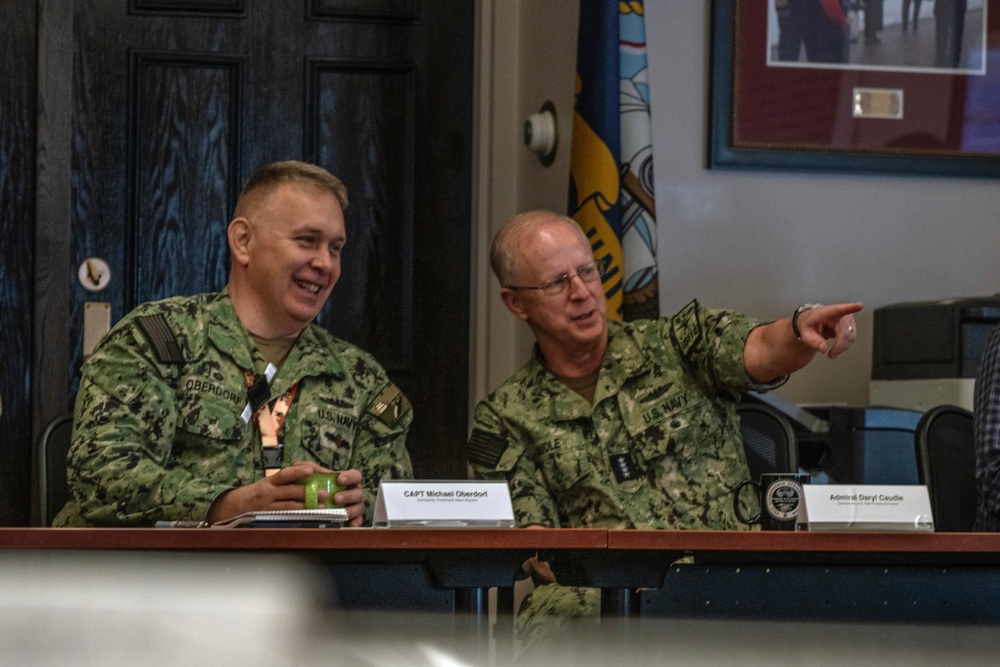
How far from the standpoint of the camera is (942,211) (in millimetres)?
3465

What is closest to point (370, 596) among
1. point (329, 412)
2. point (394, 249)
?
point (329, 412)

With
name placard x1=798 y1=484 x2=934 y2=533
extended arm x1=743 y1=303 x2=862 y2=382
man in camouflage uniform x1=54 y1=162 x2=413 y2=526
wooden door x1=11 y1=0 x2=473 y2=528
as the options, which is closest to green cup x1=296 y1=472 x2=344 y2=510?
man in camouflage uniform x1=54 y1=162 x2=413 y2=526

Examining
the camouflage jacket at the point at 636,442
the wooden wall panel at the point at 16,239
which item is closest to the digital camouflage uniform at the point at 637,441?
the camouflage jacket at the point at 636,442

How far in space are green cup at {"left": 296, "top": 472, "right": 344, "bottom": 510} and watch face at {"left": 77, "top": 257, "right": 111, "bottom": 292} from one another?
64.8 inches

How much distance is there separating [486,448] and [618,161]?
3.15 feet

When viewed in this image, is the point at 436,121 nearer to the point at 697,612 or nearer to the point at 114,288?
the point at 114,288

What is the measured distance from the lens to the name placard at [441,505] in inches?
64.1

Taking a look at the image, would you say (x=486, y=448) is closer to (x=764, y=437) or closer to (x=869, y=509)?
→ (x=764, y=437)

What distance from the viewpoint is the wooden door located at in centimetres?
331

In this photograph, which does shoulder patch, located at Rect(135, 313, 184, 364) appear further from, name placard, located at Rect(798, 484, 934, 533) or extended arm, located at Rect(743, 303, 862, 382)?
name placard, located at Rect(798, 484, 934, 533)

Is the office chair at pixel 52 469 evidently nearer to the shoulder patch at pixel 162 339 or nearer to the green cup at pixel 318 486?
the shoulder patch at pixel 162 339

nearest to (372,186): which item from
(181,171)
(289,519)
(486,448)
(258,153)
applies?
(258,153)

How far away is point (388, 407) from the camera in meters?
2.39

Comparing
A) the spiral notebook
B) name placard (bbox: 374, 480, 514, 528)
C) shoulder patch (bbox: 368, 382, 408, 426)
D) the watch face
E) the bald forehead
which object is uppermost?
the bald forehead
